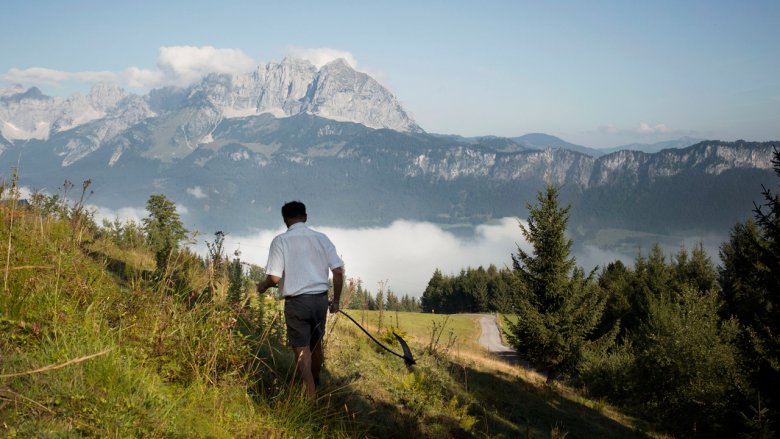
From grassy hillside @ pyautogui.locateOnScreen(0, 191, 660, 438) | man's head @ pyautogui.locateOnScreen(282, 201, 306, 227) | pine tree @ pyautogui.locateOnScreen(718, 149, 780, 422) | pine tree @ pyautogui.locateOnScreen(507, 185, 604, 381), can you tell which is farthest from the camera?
pine tree @ pyautogui.locateOnScreen(507, 185, 604, 381)

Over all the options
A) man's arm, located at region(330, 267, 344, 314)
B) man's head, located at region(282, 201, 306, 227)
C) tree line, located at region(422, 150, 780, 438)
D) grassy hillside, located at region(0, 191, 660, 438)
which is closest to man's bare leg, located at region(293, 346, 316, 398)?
grassy hillside, located at region(0, 191, 660, 438)

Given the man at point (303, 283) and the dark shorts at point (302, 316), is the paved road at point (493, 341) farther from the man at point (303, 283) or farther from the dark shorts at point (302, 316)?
the dark shorts at point (302, 316)

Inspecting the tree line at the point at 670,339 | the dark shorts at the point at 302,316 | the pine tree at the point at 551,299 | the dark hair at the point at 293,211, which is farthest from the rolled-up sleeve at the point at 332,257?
the pine tree at the point at 551,299

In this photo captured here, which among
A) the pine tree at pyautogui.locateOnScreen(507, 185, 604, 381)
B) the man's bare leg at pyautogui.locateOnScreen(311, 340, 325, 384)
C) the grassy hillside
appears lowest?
the pine tree at pyautogui.locateOnScreen(507, 185, 604, 381)

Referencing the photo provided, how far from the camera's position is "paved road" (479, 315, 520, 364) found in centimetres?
4673

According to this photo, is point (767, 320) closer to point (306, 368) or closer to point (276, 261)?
point (306, 368)

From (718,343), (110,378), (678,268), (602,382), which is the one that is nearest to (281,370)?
(110,378)

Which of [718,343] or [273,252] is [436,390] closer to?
[273,252]

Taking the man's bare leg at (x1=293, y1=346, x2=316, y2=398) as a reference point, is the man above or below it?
above

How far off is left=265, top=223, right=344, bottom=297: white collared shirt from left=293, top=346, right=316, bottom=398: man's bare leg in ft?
2.04

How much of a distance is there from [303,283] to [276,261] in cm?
39

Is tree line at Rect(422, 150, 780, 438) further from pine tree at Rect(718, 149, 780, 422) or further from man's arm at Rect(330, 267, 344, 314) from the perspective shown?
man's arm at Rect(330, 267, 344, 314)

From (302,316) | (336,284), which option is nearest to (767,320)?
(336,284)

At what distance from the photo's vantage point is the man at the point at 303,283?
201 inches
